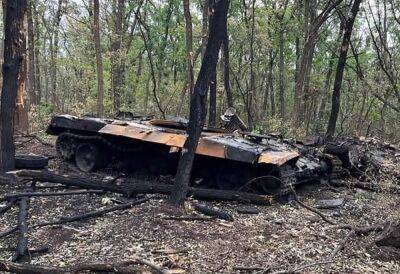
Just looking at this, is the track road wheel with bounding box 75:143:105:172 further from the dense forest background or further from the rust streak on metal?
the dense forest background

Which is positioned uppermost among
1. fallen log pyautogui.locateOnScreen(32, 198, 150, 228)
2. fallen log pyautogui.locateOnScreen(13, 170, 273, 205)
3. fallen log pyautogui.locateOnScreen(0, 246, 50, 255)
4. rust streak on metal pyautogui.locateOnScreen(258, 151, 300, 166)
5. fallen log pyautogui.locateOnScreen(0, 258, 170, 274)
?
rust streak on metal pyautogui.locateOnScreen(258, 151, 300, 166)

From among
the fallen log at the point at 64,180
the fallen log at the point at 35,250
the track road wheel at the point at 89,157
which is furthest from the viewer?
the track road wheel at the point at 89,157

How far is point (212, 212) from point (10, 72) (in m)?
4.44

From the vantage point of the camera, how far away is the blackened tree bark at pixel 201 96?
7.46 meters

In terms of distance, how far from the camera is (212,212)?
25.1 ft

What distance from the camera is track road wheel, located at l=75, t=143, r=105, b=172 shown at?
35.7ft

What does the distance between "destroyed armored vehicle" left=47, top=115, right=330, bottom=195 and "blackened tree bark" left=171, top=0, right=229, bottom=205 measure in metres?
1.19

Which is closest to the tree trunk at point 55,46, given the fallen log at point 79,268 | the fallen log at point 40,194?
the fallen log at point 40,194

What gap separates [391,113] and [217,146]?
2187 centimetres

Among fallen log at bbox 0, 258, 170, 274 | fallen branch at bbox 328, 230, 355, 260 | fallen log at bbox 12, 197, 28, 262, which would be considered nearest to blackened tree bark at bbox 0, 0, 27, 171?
fallen log at bbox 12, 197, 28, 262

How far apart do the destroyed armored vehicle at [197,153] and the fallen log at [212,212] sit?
4.12 feet

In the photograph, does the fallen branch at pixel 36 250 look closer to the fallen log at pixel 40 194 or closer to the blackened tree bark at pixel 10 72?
the fallen log at pixel 40 194

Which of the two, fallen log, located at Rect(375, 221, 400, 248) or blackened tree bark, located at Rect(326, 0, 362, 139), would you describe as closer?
fallen log, located at Rect(375, 221, 400, 248)

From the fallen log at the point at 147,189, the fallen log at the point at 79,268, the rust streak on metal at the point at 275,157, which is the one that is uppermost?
the rust streak on metal at the point at 275,157
